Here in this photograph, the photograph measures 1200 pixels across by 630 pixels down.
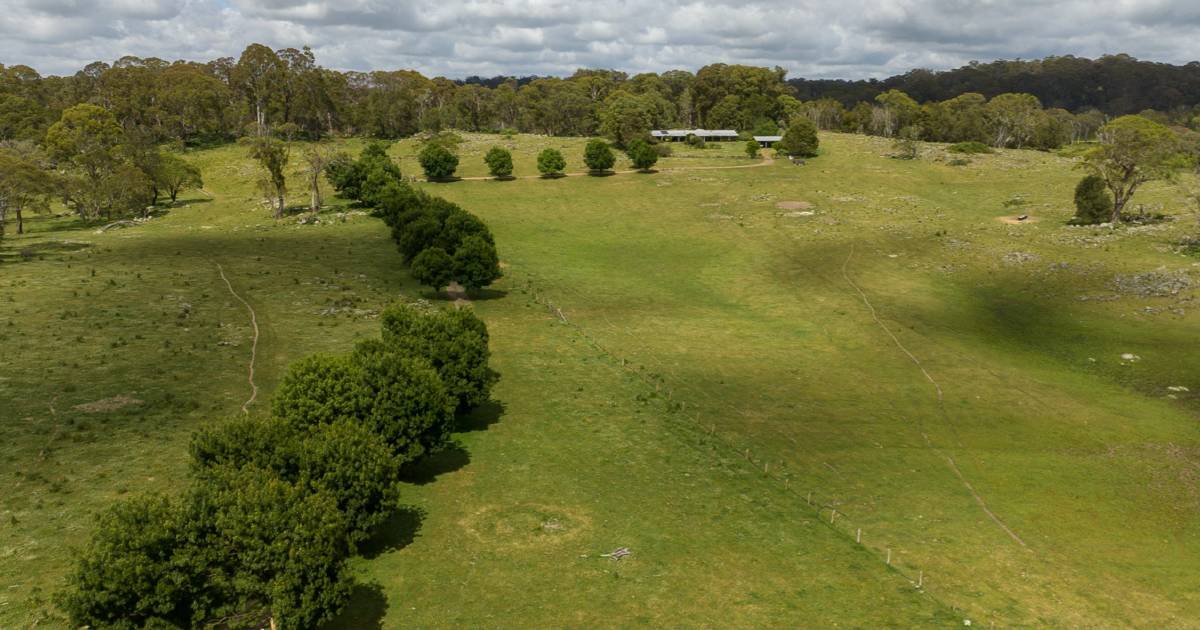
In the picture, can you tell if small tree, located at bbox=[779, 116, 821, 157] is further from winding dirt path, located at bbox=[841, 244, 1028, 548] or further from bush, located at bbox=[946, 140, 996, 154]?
winding dirt path, located at bbox=[841, 244, 1028, 548]

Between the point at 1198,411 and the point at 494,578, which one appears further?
the point at 1198,411

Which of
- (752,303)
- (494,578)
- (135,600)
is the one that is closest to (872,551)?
(494,578)

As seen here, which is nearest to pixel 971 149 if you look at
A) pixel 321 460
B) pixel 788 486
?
pixel 788 486

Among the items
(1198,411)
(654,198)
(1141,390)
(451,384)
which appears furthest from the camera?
(654,198)

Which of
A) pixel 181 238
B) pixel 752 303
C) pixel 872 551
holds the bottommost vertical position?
pixel 872 551

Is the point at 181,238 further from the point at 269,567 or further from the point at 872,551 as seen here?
the point at 872,551

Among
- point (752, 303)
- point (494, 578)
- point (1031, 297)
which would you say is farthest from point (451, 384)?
point (1031, 297)

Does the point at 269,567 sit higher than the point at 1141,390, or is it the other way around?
the point at 269,567

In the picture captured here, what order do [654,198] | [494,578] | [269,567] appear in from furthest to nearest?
1. [654,198]
2. [494,578]
3. [269,567]
